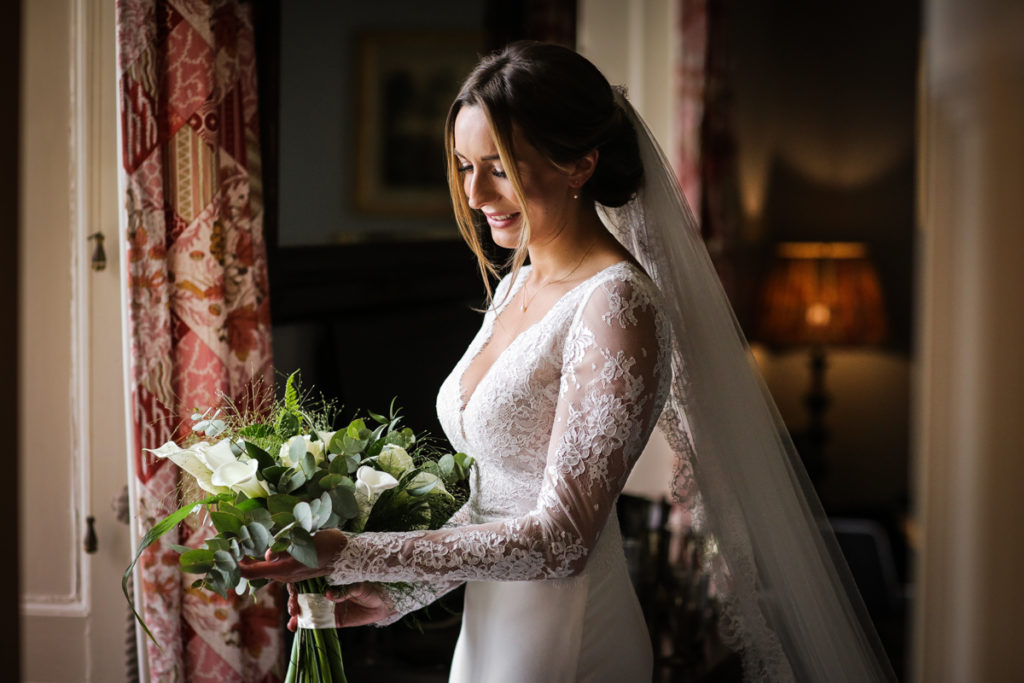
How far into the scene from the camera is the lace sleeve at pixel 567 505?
1.32 meters

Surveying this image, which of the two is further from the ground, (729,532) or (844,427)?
(729,532)

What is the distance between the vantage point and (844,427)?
5715 millimetres

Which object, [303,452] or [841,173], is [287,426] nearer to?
[303,452]

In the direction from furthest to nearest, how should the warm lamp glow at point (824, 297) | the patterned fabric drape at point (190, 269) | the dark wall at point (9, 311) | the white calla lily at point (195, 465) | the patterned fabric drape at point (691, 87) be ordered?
the warm lamp glow at point (824, 297) → the patterned fabric drape at point (691, 87) → the patterned fabric drape at point (190, 269) → the white calla lily at point (195, 465) → the dark wall at point (9, 311)

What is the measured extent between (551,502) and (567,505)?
0.08 feet

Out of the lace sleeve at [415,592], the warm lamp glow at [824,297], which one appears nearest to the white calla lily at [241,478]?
the lace sleeve at [415,592]

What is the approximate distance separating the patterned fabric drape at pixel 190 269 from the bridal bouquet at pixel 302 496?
575 millimetres

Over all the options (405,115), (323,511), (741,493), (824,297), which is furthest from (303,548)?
(824,297)

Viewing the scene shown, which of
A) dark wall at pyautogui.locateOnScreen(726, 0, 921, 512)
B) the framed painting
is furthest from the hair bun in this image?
dark wall at pyautogui.locateOnScreen(726, 0, 921, 512)

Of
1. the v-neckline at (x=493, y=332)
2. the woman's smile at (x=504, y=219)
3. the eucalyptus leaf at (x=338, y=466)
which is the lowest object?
the eucalyptus leaf at (x=338, y=466)

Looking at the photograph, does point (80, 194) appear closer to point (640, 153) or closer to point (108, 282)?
point (108, 282)

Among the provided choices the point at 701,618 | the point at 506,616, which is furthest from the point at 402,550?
the point at 701,618

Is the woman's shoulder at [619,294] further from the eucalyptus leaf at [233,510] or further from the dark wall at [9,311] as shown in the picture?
the dark wall at [9,311]

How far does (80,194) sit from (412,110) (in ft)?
4.93
